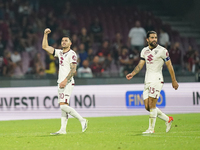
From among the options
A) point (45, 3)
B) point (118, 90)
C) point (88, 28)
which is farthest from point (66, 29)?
point (118, 90)

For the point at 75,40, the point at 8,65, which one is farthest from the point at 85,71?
the point at 75,40

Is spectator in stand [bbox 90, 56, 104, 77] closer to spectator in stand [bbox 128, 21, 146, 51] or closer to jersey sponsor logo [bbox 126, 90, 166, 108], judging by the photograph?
jersey sponsor logo [bbox 126, 90, 166, 108]

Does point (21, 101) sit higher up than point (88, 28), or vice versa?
point (88, 28)

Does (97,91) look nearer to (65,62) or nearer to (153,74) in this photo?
(65,62)

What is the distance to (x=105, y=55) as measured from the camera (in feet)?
63.6

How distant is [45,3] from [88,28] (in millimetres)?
3261

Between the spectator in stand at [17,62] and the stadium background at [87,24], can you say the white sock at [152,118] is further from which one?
the spectator in stand at [17,62]

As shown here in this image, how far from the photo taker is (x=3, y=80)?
15.2 metres

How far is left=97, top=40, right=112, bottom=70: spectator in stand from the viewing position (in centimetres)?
1878

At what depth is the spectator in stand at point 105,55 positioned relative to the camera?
18781 mm

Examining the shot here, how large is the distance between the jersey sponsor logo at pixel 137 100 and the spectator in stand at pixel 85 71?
1.66m

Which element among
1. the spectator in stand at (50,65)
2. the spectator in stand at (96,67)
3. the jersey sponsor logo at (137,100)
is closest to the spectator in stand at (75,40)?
the spectator in stand at (50,65)

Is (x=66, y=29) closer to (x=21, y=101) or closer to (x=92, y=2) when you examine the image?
(x=92, y=2)

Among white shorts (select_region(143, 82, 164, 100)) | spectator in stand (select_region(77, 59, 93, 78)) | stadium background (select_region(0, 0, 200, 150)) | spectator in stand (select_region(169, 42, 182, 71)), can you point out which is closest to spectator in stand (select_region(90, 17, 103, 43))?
stadium background (select_region(0, 0, 200, 150))
